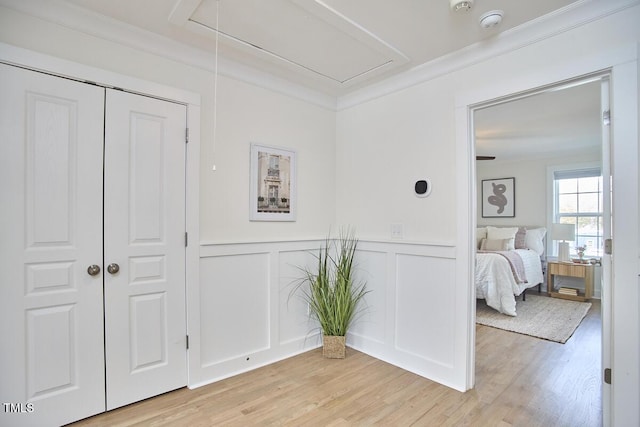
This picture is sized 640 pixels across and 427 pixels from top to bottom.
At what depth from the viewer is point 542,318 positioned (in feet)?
13.4

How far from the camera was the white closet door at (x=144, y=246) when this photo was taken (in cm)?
203

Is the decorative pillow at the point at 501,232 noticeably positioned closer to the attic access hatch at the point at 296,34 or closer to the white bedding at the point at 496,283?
the white bedding at the point at 496,283

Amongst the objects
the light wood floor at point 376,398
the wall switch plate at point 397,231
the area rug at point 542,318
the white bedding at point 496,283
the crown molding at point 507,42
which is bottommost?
the area rug at point 542,318

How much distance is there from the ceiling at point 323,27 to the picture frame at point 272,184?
699 millimetres

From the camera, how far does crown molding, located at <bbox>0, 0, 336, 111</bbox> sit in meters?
1.81

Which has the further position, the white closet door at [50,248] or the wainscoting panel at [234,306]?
the wainscoting panel at [234,306]

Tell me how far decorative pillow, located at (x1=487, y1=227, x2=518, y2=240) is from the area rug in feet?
3.78

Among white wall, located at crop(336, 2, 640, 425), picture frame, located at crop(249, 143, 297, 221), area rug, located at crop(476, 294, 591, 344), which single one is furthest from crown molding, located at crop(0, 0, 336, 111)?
area rug, located at crop(476, 294, 591, 344)

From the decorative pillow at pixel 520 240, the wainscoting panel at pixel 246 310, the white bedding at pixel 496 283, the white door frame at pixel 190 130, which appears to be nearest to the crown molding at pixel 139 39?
the white door frame at pixel 190 130

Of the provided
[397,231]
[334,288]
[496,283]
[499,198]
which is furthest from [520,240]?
[334,288]

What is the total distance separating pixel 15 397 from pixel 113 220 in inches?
40.7

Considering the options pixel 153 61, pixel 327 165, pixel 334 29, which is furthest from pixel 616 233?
pixel 153 61

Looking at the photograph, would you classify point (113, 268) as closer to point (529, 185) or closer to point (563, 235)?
point (563, 235)

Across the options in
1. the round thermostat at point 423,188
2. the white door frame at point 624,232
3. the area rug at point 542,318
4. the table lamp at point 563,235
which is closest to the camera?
the white door frame at point 624,232
